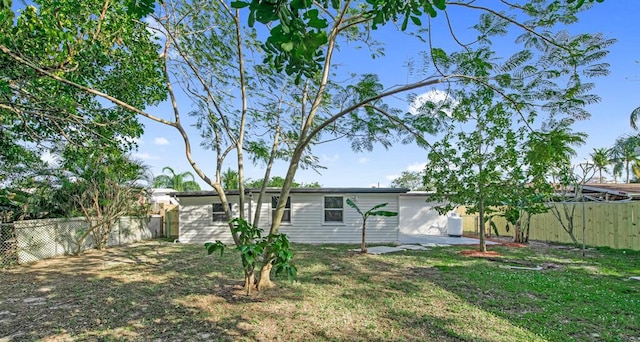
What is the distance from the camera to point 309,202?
14.3m

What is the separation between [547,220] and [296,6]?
16844 millimetres

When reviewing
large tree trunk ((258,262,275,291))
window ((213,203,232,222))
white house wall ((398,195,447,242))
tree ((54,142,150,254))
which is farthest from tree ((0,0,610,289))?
white house wall ((398,195,447,242))

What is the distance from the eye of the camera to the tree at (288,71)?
4016 mm

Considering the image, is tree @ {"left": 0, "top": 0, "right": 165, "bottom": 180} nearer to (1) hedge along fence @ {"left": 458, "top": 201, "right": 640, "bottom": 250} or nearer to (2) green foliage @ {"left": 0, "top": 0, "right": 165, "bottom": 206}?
(2) green foliage @ {"left": 0, "top": 0, "right": 165, "bottom": 206}

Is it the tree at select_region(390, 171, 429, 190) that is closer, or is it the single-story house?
the single-story house

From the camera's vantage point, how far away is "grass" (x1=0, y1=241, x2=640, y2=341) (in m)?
4.05

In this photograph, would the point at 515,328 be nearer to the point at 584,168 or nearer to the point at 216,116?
the point at 216,116

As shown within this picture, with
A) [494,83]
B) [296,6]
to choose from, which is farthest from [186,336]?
[494,83]

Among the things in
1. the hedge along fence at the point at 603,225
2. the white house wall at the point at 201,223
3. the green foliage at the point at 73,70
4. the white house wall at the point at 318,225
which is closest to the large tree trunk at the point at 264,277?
the green foliage at the point at 73,70

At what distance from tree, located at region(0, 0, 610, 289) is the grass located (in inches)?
46.3

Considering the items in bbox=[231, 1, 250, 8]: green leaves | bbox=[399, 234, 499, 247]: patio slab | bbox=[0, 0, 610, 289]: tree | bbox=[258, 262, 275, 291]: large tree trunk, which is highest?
bbox=[0, 0, 610, 289]: tree

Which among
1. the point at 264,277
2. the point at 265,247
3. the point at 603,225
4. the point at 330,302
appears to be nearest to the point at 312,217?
the point at 264,277

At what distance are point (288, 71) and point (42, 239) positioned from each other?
10.5m

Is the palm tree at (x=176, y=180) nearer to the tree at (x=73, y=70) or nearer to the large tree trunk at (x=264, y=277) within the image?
the tree at (x=73, y=70)
